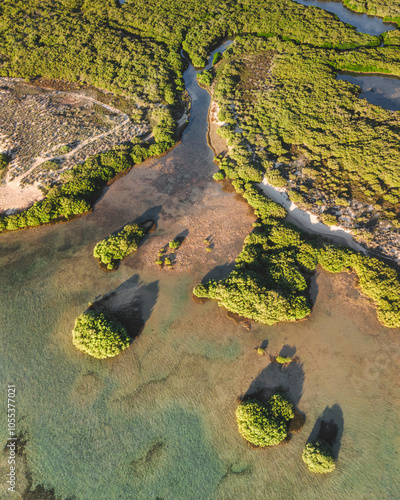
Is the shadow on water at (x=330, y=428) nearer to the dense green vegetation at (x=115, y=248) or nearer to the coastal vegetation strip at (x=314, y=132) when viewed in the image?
the coastal vegetation strip at (x=314, y=132)

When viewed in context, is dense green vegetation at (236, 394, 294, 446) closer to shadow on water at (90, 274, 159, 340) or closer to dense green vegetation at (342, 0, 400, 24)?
shadow on water at (90, 274, 159, 340)

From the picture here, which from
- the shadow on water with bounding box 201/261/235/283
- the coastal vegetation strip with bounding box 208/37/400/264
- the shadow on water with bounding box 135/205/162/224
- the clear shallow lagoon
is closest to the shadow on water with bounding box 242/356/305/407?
the clear shallow lagoon

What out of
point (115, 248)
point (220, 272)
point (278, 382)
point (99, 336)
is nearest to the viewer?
point (278, 382)

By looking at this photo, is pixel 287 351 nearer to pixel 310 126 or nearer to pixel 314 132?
pixel 314 132

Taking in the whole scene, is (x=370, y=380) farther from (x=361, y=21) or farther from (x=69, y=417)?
(x=361, y=21)

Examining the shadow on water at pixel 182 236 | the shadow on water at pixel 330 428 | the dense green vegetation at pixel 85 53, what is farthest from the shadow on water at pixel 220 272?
the dense green vegetation at pixel 85 53

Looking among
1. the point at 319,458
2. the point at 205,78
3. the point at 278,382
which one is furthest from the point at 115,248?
the point at 205,78
